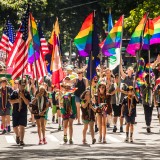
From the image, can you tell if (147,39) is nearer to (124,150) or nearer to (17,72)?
(17,72)

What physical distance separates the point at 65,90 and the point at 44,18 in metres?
52.7

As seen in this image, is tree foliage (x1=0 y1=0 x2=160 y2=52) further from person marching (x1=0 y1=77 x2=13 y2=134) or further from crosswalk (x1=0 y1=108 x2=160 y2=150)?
person marching (x1=0 y1=77 x2=13 y2=134)

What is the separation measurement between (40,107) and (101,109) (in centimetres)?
153

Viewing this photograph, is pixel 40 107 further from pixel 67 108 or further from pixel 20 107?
pixel 67 108

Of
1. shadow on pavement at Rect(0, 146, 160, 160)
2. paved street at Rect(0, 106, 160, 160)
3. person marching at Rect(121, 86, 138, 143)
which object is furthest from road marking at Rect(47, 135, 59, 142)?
shadow on pavement at Rect(0, 146, 160, 160)

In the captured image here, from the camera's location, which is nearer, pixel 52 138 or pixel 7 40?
pixel 52 138

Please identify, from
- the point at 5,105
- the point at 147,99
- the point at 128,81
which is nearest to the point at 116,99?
the point at 147,99

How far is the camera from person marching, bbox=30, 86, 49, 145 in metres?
21.3

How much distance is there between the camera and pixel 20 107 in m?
21.4

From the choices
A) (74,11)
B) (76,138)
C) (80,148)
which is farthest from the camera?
(74,11)

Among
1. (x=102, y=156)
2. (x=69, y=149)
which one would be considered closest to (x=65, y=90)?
(x=69, y=149)

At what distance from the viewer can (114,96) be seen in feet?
86.2

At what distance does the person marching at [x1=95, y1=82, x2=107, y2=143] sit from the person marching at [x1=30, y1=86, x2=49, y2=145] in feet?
4.38

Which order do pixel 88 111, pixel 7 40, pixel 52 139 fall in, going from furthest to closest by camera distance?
pixel 7 40 → pixel 52 139 → pixel 88 111
